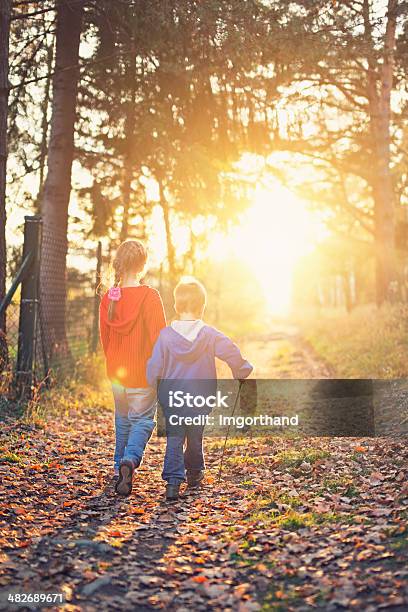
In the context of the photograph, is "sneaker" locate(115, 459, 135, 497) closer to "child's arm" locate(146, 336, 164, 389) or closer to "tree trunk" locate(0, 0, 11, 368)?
"child's arm" locate(146, 336, 164, 389)

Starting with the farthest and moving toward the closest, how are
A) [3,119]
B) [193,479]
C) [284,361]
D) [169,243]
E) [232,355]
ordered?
[169,243], [284,361], [3,119], [193,479], [232,355]

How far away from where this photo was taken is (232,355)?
214 inches

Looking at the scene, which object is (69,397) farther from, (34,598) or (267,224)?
(267,224)

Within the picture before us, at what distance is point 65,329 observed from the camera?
12.0 meters

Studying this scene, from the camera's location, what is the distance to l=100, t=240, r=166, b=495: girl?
18.5ft

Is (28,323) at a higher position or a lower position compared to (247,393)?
higher

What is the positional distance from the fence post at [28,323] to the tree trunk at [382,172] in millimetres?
9993

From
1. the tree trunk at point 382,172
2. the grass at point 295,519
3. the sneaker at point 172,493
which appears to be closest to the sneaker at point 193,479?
the sneaker at point 172,493

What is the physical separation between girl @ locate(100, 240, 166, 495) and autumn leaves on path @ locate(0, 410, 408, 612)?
25.2 inches

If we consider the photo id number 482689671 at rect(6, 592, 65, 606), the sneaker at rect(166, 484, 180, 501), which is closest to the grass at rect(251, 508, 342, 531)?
the sneaker at rect(166, 484, 180, 501)

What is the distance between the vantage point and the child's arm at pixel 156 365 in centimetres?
544

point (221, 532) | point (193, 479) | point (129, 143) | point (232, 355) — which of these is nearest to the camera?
point (221, 532)

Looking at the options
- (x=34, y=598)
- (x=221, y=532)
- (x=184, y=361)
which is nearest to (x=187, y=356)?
(x=184, y=361)

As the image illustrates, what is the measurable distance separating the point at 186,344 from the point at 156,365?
0.31 meters
